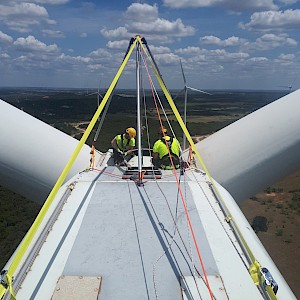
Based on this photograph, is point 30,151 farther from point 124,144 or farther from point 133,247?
point 133,247

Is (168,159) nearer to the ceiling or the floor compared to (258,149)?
nearer to the floor

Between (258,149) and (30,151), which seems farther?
(30,151)

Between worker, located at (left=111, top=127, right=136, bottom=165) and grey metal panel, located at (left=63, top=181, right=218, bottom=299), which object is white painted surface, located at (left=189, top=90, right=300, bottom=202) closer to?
worker, located at (left=111, top=127, right=136, bottom=165)

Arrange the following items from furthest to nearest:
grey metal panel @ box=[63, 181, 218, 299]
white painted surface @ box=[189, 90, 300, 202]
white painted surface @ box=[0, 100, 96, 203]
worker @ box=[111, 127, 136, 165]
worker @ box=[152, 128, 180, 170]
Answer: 1. worker @ box=[111, 127, 136, 165]
2. worker @ box=[152, 128, 180, 170]
3. white painted surface @ box=[0, 100, 96, 203]
4. white painted surface @ box=[189, 90, 300, 202]
5. grey metal panel @ box=[63, 181, 218, 299]

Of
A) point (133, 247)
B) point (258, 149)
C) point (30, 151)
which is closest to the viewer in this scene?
point (133, 247)

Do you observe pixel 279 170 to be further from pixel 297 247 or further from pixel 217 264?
pixel 297 247

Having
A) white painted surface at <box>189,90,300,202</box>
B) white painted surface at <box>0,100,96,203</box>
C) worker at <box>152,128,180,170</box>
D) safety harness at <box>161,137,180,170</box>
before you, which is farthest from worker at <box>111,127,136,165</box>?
white painted surface at <box>189,90,300,202</box>

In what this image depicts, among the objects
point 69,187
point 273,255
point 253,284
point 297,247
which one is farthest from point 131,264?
point 297,247

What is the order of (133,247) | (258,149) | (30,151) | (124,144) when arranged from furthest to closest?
(124,144) < (30,151) < (258,149) < (133,247)

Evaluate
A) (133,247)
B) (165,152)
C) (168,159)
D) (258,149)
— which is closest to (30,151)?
(165,152)
